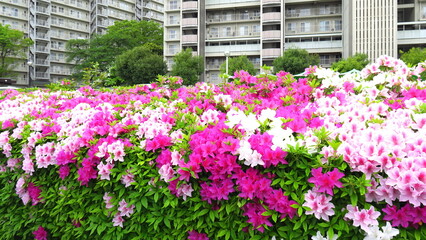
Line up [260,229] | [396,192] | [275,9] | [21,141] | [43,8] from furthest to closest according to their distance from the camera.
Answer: [43,8] → [275,9] → [21,141] → [260,229] → [396,192]

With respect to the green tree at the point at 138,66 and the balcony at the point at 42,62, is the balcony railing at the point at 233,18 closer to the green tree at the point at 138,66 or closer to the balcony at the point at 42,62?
the green tree at the point at 138,66

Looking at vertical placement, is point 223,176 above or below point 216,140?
below

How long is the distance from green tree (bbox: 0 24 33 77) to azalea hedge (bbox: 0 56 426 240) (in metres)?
43.8

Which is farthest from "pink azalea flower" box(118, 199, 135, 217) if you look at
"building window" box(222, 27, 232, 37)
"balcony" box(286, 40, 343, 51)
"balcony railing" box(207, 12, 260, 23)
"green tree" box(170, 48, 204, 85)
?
"building window" box(222, 27, 232, 37)

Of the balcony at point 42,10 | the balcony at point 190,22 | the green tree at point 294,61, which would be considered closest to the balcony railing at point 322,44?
the green tree at point 294,61

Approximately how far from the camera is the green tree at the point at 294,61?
93.2ft

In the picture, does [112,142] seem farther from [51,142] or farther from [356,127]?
[356,127]

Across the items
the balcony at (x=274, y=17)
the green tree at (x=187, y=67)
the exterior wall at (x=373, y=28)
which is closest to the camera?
the exterior wall at (x=373, y=28)

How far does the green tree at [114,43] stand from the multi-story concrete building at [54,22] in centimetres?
707

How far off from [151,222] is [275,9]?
3407cm

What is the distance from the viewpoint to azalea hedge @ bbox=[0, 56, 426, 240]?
176 centimetres

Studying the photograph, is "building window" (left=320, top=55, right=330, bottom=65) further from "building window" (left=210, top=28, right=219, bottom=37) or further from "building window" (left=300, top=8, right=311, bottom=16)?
"building window" (left=210, top=28, right=219, bottom=37)

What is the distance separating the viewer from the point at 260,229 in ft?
6.21

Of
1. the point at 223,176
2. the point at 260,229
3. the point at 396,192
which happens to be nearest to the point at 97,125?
the point at 223,176
